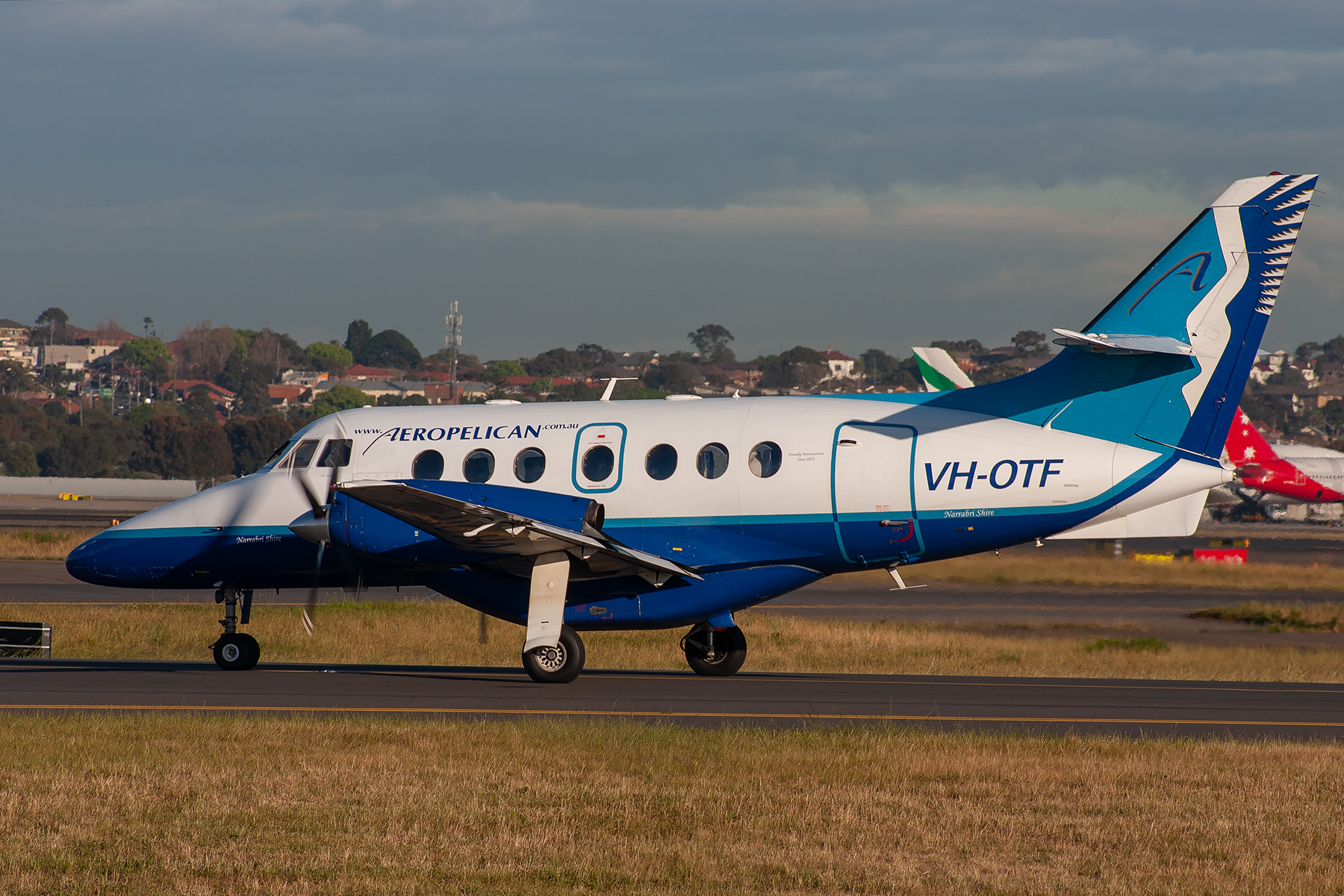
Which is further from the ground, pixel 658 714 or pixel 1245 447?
pixel 1245 447

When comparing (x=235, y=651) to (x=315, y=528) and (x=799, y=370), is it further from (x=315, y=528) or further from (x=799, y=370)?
(x=799, y=370)

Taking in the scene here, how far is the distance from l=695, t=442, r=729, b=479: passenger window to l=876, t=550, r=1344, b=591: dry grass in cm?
2141

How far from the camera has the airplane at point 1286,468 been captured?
83.9 metres

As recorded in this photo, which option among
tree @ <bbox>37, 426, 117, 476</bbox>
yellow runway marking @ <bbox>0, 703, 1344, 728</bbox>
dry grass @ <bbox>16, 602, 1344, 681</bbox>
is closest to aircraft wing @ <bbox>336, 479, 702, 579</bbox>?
yellow runway marking @ <bbox>0, 703, 1344, 728</bbox>

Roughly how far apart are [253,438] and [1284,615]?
11155 centimetres

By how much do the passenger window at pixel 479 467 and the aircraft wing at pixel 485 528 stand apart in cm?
167

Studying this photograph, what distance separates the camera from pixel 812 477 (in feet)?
62.6

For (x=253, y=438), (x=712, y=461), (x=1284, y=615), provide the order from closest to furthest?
1. (x=712, y=461)
2. (x=1284, y=615)
3. (x=253, y=438)

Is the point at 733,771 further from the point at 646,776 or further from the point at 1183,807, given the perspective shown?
the point at 1183,807

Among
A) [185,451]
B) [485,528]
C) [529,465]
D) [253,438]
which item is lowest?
[185,451]

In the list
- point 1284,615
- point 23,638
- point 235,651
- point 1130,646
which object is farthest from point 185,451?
point 235,651

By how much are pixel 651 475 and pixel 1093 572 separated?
2805cm

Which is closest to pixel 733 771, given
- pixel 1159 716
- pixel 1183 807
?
pixel 1183 807

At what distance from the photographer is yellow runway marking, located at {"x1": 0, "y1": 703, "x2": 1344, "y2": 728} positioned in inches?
633
